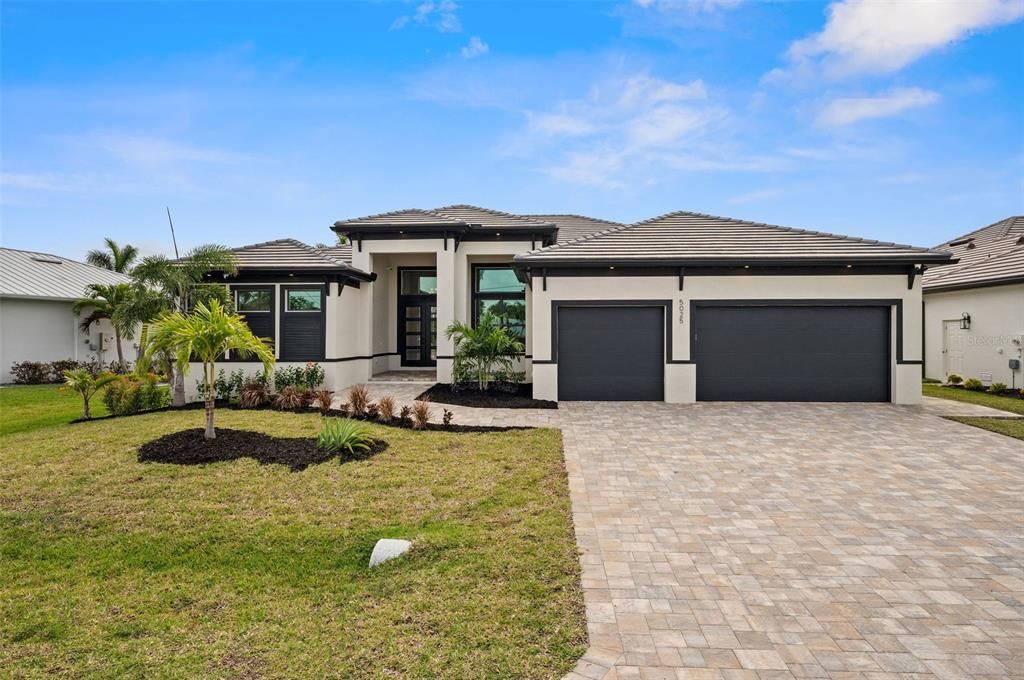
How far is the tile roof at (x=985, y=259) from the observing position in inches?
531

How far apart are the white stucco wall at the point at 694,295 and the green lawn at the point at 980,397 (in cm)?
199

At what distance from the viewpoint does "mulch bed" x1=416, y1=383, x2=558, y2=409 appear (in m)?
10.5

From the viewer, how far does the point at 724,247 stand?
11195 mm

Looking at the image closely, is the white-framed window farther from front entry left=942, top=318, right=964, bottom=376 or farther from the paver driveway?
front entry left=942, top=318, right=964, bottom=376

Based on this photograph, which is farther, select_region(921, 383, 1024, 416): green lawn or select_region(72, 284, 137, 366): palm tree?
select_region(72, 284, 137, 366): palm tree

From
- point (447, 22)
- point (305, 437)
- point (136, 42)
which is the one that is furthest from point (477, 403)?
point (136, 42)

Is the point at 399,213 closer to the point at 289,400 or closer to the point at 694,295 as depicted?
the point at 289,400

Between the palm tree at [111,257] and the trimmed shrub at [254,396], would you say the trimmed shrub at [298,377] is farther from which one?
the palm tree at [111,257]

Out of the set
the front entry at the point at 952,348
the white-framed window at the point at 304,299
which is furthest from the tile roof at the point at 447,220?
the front entry at the point at 952,348

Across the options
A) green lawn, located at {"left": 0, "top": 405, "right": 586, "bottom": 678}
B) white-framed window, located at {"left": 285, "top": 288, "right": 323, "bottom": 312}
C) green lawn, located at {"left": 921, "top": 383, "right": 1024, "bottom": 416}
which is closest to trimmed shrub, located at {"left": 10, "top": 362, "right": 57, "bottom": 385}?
white-framed window, located at {"left": 285, "top": 288, "right": 323, "bottom": 312}

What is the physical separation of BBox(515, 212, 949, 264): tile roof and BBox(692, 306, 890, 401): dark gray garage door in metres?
1.22

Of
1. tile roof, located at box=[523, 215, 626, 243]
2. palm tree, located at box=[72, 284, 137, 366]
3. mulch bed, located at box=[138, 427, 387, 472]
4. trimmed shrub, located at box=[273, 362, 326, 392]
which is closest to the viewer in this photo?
mulch bed, located at box=[138, 427, 387, 472]

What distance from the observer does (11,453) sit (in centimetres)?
666

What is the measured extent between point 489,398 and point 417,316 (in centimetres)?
621
